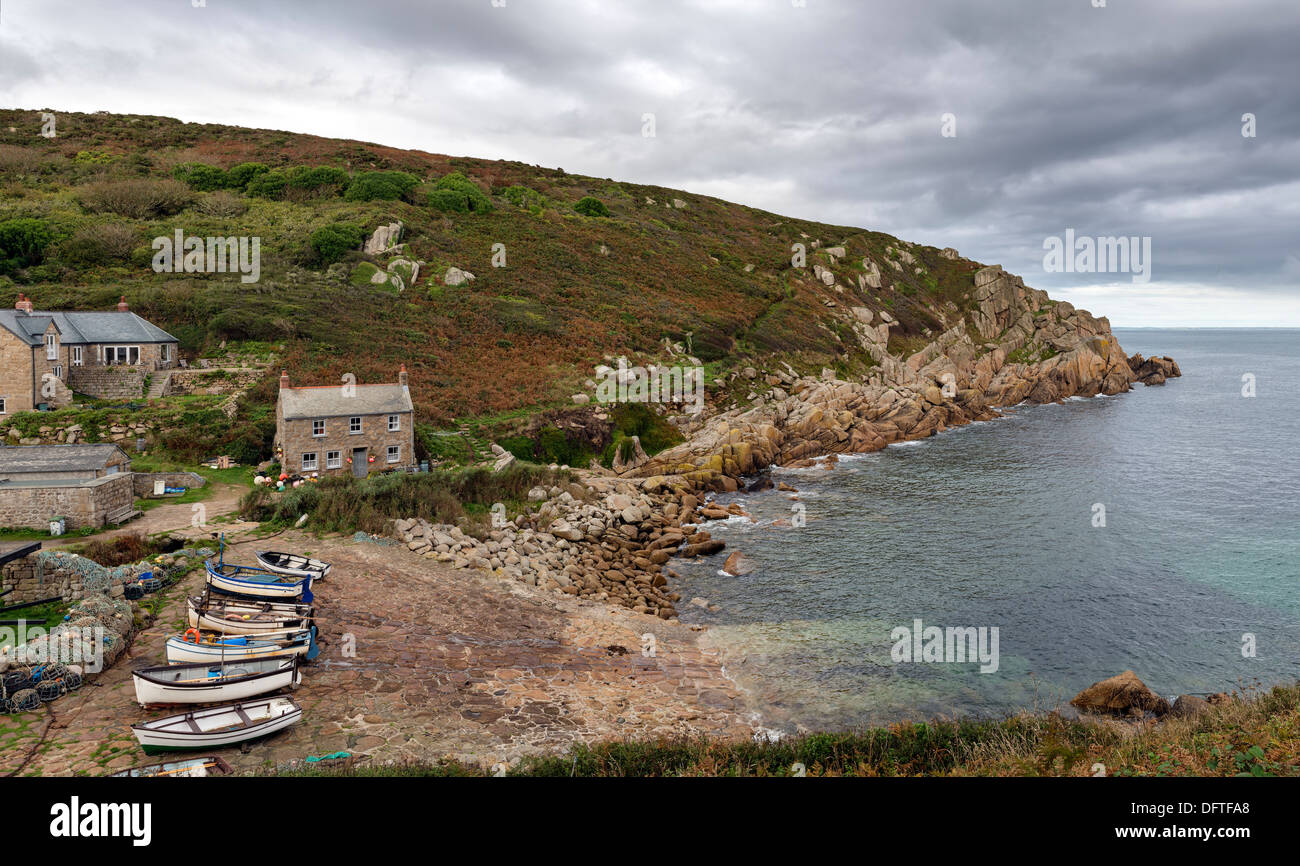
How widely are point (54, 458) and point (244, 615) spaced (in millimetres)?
15350

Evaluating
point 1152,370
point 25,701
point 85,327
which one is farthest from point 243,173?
point 1152,370

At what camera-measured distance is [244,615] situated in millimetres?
18625

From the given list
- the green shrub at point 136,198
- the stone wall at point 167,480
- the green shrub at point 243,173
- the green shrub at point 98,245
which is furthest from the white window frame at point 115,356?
the green shrub at point 243,173

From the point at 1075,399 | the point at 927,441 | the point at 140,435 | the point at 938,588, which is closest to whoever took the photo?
the point at 938,588

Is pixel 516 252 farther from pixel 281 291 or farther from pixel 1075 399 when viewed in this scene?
pixel 1075 399

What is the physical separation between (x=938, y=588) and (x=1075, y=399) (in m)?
68.2

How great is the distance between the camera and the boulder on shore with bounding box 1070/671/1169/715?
63.3 feet

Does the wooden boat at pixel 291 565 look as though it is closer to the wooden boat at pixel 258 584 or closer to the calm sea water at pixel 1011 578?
the wooden boat at pixel 258 584

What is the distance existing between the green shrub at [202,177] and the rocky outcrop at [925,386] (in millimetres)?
67367

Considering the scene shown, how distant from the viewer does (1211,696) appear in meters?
19.7

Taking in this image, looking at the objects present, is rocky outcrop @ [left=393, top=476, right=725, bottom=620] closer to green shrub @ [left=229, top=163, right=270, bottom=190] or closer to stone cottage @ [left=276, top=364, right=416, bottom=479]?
stone cottage @ [left=276, top=364, right=416, bottom=479]

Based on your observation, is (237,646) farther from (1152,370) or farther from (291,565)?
(1152,370)

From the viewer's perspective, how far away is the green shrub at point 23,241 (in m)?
55.0
